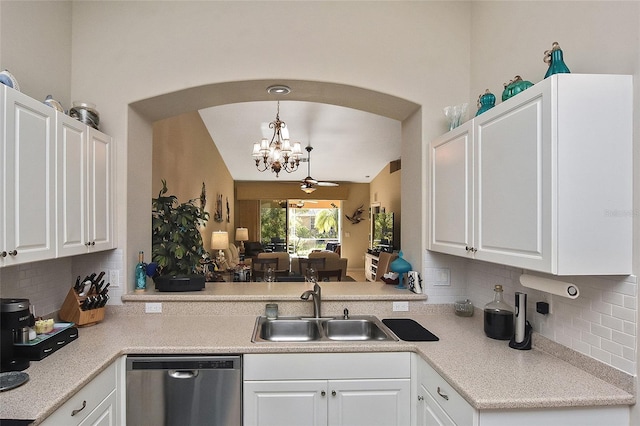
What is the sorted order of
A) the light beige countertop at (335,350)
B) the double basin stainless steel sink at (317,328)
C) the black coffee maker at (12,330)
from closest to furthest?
the light beige countertop at (335,350) < the black coffee maker at (12,330) < the double basin stainless steel sink at (317,328)

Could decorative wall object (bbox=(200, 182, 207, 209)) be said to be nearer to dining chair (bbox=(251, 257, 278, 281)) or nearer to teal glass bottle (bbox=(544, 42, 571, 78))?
dining chair (bbox=(251, 257, 278, 281))

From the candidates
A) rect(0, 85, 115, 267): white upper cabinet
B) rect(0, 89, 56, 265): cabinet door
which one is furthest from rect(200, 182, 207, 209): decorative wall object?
rect(0, 89, 56, 265): cabinet door

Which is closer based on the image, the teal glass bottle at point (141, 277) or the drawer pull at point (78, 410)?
the drawer pull at point (78, 410)

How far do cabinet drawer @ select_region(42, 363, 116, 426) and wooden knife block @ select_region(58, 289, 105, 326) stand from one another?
0.56 m

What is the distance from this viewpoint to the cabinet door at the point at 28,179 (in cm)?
154

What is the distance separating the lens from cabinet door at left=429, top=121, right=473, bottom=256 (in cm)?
202

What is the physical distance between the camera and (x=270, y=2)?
8.39 ft

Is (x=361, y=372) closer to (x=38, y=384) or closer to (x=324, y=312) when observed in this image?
(x=324, y=312)

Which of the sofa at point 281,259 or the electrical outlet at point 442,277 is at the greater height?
the electrical outlet at point 442,277

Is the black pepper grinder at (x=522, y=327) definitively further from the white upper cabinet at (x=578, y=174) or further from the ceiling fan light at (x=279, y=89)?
the ceiling fan light at (x=279, y=89)

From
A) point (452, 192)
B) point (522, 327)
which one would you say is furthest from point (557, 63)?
point (522, 327)

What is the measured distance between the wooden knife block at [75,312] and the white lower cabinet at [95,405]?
541 millimetres

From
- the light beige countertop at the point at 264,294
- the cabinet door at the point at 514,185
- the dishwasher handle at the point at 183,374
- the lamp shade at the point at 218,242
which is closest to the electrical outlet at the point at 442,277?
the light beige countertop at the point at 264,294

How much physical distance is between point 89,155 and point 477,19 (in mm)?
2704
